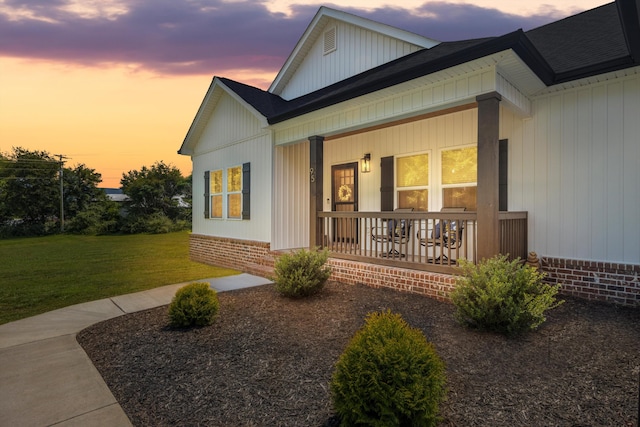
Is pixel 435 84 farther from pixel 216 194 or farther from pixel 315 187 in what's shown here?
pixel 216 194

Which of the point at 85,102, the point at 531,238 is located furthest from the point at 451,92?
the point at 85,102

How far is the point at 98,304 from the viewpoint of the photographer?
5598 mm

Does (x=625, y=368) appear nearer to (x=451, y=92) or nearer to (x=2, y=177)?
(x=451, y=92)

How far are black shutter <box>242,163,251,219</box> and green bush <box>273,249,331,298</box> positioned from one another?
12.1 ft

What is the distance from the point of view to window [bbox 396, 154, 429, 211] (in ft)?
23.2

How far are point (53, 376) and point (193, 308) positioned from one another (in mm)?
1432

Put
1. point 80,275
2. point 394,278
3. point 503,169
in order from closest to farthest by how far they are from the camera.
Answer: point 394,278, point 503,169, point 80,275

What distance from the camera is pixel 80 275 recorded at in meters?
8.42

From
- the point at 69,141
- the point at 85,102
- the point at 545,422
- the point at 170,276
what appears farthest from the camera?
the point at 69,141

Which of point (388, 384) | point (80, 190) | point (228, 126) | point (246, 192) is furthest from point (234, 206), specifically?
point (80, 190)

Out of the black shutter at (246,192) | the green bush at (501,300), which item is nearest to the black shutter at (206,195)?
the black shutter at (246,192)

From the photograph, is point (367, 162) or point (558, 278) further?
point (367, 162)

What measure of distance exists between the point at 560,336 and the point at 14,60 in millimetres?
12916

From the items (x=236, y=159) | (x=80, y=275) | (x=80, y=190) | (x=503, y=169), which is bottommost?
(x=80, y=275)
